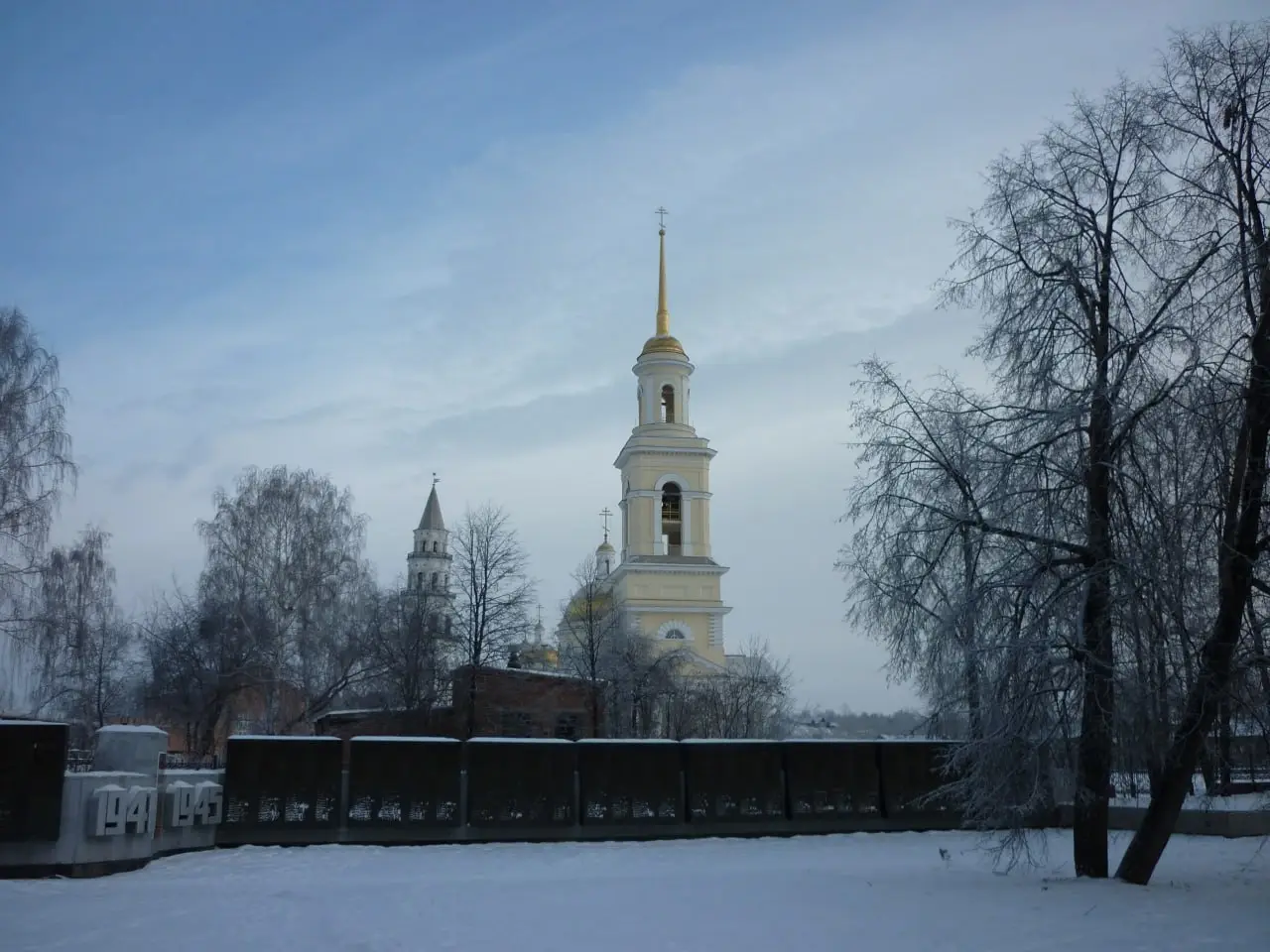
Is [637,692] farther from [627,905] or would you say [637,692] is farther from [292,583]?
[627,905]

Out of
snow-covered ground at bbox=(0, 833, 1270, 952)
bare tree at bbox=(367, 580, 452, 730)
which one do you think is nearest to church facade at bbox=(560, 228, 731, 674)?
bare tree at bbox=(367, 580, 452, 730)

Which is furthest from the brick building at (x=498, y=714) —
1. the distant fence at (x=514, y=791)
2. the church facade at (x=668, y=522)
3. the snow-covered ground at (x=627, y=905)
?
the church facade at (x=668, y=522)

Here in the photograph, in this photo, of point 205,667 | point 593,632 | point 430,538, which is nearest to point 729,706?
point 593,632

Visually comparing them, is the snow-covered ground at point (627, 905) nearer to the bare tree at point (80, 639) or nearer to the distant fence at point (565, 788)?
the distant fence at point (565, 788)

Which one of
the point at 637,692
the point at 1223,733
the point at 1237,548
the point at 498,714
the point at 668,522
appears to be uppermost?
the point at 668,522

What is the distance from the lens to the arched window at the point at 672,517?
64062 millimetres

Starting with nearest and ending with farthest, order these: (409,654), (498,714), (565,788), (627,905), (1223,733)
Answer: (627,905) → (1223,733) → (565,788) → (498,714) → (409,654)

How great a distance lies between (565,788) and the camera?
18.8 m

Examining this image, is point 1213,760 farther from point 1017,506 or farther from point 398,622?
point 398,622

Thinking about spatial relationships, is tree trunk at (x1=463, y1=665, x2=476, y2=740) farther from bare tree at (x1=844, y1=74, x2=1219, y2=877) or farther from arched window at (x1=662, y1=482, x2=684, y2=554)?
arched window at (x1=662, y1=482, x2=684, y2=554)

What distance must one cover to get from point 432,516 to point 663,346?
3577cm

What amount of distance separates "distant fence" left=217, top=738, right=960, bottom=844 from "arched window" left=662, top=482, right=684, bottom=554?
43.5 metres

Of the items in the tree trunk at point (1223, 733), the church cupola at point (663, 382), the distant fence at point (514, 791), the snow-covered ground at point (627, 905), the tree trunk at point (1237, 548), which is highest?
the church cupola at point (663, 382)

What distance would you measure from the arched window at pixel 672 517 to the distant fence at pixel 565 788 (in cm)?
4350
